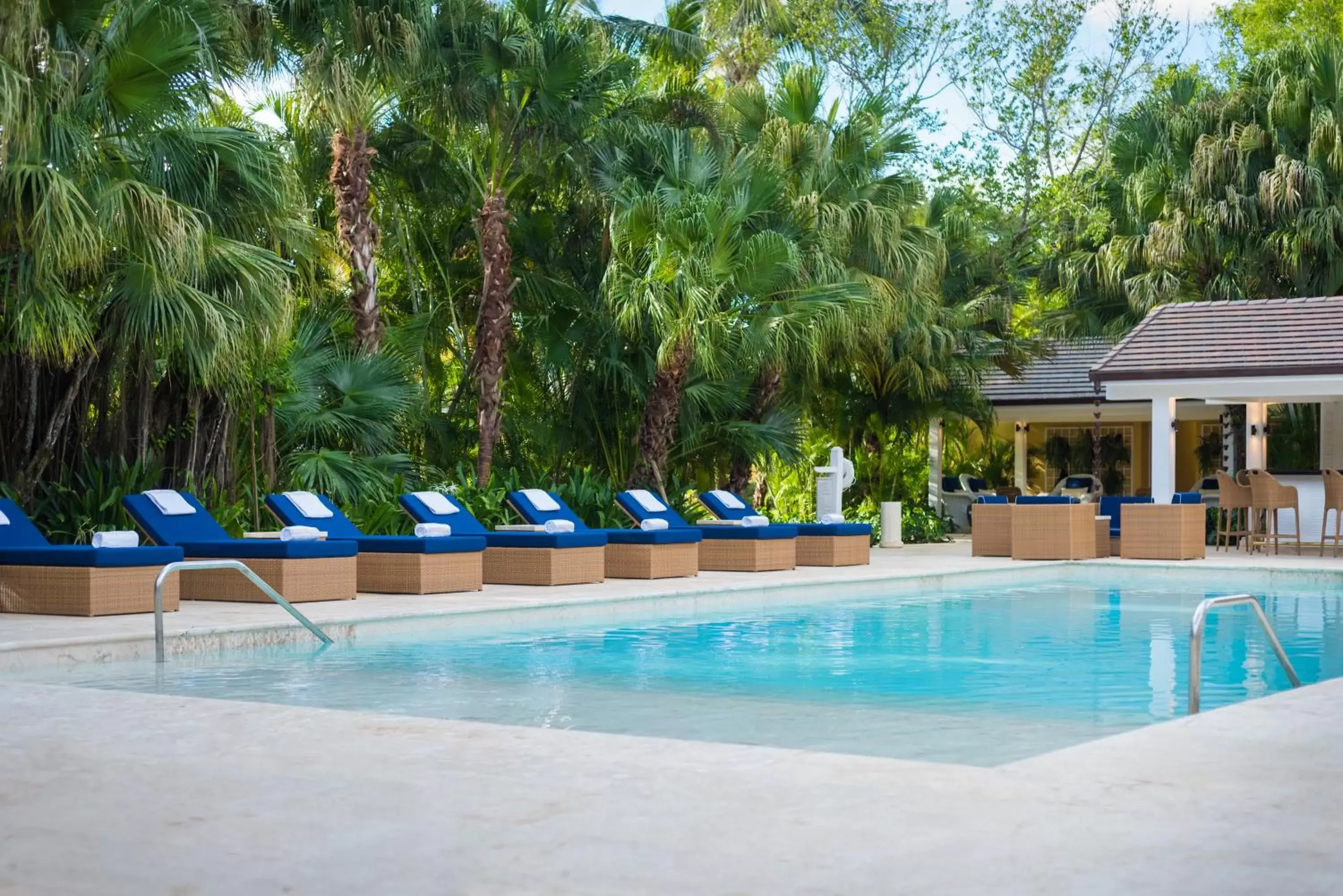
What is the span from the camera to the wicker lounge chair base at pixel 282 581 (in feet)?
36.4

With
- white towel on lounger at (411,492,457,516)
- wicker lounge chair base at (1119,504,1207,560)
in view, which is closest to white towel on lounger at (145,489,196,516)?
white towel on lounger at (411,492,457,516)

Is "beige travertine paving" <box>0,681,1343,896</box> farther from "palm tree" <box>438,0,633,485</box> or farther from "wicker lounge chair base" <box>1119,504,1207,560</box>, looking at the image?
"wicker lounge chair base" <box>1119,504,1207,560</box>

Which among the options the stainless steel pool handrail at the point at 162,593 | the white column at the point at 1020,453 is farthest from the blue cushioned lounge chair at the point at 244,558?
the white column at the point at 1020,453

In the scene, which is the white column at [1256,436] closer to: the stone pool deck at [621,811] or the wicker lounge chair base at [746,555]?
the wicker lounge chair base at [746,555]

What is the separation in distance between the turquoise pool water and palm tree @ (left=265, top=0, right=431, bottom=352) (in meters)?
5.96

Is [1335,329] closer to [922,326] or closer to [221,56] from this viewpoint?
[922,326]

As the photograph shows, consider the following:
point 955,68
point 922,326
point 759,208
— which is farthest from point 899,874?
point 955,68

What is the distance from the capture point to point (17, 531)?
10.7m

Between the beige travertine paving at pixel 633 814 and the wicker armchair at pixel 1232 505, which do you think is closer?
the beige travertine paving at pixel 633 814

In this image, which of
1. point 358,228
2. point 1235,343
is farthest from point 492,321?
point 1235,343

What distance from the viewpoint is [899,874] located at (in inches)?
139

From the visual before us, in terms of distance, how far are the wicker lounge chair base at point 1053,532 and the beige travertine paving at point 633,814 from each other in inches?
483

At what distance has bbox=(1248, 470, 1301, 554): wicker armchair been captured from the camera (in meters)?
18.5

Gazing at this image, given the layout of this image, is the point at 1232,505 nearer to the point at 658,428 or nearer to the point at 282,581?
the point at 658,428
